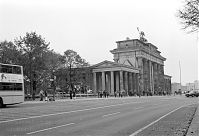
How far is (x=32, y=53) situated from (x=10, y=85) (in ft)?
84.6

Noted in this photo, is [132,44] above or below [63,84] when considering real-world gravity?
above

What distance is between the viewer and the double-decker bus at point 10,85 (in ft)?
101

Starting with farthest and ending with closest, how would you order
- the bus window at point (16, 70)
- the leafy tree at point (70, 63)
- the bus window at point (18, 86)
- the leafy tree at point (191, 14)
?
the leafy tree at point (70, 63) → the bus window at point (16, 70) → the bus window at point (18, 86) → the leafy tree at point (191, 14)

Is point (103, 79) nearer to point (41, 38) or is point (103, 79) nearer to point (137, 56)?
point (137, 56)

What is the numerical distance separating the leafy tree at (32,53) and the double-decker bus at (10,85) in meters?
22.5

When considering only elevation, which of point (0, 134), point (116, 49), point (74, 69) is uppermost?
point (116, 49)

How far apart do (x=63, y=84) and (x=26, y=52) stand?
2755 centimetres

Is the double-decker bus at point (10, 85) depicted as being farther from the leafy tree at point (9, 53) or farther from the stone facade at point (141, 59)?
the stone facade at point (141, 59)

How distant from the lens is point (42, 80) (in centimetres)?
6494

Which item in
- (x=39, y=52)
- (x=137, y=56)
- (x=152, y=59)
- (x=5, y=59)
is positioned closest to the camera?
(x=39, y=52)

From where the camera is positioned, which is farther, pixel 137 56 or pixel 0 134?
pixel 137 56

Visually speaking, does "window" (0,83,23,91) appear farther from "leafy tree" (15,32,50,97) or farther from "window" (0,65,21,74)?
"leafy tree" (15,32,50,97)

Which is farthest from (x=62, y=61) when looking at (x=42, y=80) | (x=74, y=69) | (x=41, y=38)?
(x=41, y=38)

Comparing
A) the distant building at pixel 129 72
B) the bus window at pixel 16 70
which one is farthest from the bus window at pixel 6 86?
the distant building at pixel 129 72
